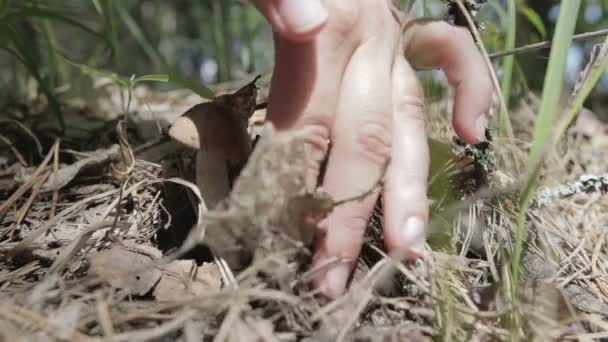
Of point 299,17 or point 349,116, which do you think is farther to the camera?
point 349,116

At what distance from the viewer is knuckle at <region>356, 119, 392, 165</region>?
92cm

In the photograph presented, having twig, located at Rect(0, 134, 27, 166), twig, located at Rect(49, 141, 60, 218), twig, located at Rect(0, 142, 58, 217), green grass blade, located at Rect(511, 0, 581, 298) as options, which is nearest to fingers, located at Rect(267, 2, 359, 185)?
green grass blade, located at Rect(511, 0, 581, 298)

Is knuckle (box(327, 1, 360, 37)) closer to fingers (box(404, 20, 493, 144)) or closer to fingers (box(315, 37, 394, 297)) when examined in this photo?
fingers (box(315, 37, 394, 297))

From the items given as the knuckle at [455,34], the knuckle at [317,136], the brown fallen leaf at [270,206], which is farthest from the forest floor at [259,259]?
the knuckle at [455,34]

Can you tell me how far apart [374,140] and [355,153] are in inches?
1.8

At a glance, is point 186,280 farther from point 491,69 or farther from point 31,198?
point 491,69

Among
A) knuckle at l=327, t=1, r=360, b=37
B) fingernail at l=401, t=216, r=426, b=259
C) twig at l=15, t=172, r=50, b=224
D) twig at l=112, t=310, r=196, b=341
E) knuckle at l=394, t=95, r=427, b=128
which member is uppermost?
knuckle at l=327, t=1, r=360, b=37

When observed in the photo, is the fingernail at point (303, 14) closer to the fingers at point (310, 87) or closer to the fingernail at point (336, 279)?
the fingers at point (310, 87)

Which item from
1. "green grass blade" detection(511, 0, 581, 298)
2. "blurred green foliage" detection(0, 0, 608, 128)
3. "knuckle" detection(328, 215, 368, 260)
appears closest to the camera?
"green grass blade" detection(511, 0, 581, 298)

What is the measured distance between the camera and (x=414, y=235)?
90 cm

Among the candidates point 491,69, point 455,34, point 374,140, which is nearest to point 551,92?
point 491,69

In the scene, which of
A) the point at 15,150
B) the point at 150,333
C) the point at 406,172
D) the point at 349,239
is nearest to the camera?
the point at 150,333

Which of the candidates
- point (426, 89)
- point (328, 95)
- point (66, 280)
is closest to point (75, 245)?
point (66, 280)

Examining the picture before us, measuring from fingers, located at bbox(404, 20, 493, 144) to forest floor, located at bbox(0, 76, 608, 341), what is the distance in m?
0.06
